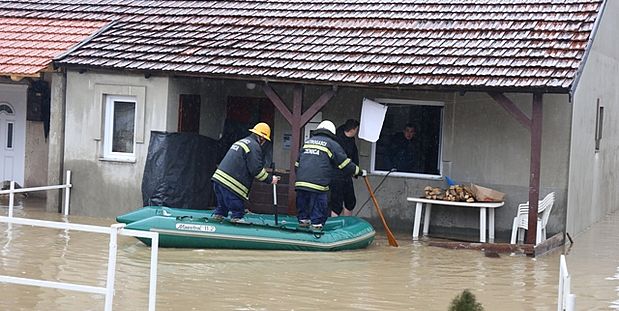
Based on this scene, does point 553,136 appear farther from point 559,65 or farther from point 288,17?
point 288,17

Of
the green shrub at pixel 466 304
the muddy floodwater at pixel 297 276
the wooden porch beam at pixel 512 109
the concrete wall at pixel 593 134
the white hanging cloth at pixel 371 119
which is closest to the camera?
the green shrub at pixel 466 304

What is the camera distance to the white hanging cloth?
58.2ft

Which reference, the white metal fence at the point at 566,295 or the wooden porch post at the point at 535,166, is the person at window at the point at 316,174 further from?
the white metal fence at the point at 566,295

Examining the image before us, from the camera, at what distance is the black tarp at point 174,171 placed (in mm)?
17875

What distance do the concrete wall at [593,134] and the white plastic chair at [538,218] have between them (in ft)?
2.17

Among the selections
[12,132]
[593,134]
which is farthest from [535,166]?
[12,132]

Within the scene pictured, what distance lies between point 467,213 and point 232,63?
15.4ft

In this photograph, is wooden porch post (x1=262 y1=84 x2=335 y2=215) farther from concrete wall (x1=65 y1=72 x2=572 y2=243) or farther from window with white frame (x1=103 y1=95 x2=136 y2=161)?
window with white frame (x1=103 y1=95 x2=136 y2=161)

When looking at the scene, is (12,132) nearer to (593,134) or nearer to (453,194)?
(453,194)

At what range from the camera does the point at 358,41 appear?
18094mm

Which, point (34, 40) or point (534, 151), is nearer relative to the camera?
point (534, 151)

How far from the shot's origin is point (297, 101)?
687 inches

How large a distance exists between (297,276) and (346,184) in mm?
4505

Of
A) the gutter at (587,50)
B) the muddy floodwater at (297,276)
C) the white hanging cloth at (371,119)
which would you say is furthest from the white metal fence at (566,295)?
the white hanging cloth at (371,119)
